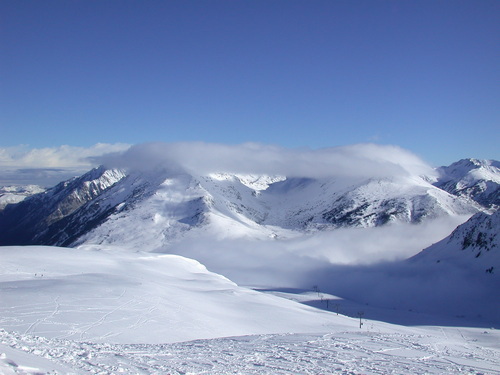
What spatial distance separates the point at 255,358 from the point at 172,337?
33.3 ft

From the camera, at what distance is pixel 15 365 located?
10453 millimetres

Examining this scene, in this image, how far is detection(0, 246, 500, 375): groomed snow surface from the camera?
14727 mm

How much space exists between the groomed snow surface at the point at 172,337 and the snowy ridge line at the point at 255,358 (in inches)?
2.0

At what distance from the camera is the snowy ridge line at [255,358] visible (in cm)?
1398

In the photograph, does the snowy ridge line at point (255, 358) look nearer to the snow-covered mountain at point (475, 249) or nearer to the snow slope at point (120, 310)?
the snow slope at point (120, 310)

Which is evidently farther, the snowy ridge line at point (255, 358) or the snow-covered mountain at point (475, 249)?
the snow-covered mountain at point (475, 249)

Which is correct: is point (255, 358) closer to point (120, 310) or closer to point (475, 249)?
point (120, 310)

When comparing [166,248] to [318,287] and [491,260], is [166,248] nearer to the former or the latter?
[318,287]

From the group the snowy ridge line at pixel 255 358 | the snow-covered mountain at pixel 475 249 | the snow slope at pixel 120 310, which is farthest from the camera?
the snow-covered mountain at pixel 475 249

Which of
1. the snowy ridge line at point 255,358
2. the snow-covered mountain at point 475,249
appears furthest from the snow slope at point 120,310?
→ the snow-covered mountain at point 475,249

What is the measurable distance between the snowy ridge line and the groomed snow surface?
0.17ft

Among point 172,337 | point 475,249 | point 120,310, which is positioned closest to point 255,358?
point 172,337

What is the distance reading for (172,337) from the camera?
25094 mm

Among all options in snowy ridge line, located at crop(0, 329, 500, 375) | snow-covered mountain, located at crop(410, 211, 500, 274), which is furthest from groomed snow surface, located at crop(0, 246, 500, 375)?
snow-covered mountain, located at crop(410, 211, 500, 274)
